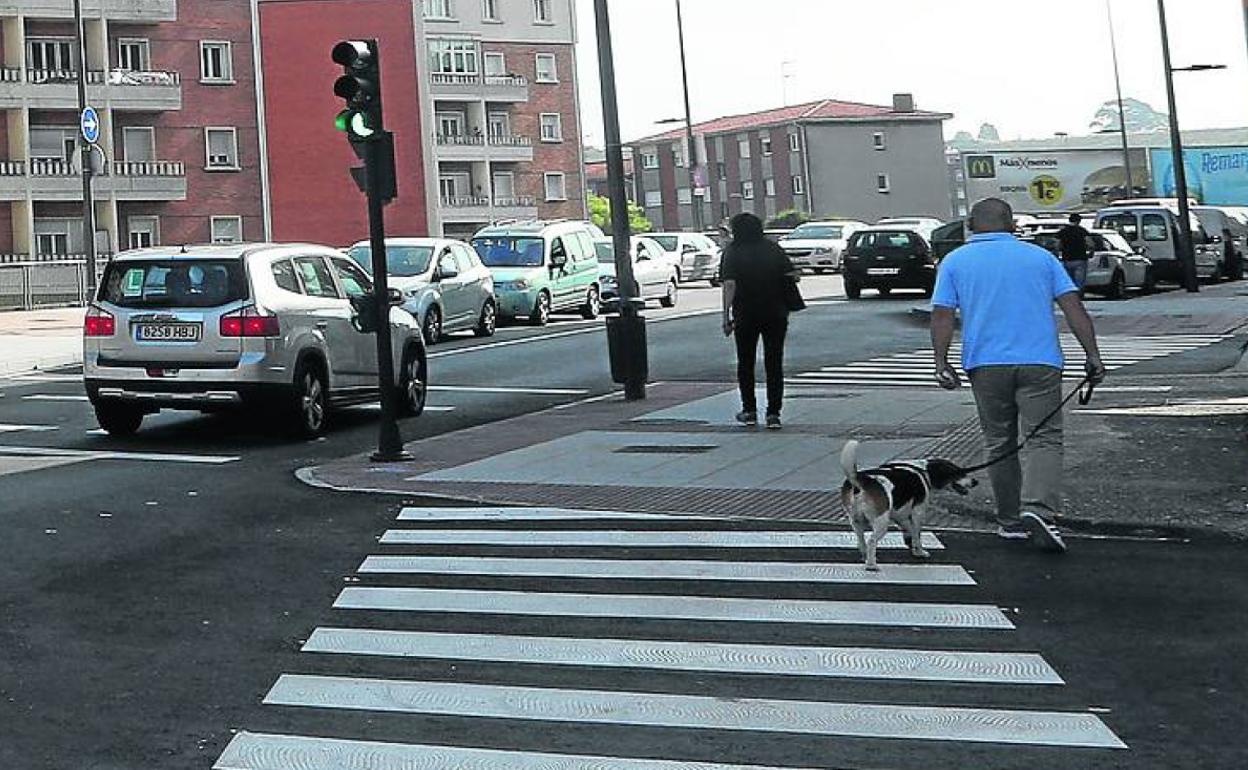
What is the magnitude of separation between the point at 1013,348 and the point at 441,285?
2059 cm

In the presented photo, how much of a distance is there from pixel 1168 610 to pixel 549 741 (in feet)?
10.6

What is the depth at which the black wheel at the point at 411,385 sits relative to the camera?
18391 mm

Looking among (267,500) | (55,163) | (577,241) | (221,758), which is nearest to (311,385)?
(267,500)

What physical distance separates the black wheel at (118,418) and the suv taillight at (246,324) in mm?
1359

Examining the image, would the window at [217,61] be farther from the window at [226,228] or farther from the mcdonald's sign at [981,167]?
the mcdonald's sign at [981,167]

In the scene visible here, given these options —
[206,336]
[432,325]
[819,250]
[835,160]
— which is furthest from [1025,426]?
[835,160]

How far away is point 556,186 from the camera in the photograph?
8469 cm

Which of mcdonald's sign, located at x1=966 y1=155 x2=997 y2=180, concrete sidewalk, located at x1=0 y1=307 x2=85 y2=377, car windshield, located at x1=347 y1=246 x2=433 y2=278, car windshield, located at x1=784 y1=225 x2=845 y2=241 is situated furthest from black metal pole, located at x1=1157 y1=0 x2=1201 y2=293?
concrete sidewalk, located at x1=0 y1=307 x2=85 y2=377

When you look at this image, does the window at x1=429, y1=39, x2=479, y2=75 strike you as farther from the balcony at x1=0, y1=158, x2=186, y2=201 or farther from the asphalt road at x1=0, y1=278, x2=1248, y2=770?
the asphalt road at x1=0, y1=278, x2=1248, y2=770

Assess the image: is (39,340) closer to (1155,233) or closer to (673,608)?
(1155,233)

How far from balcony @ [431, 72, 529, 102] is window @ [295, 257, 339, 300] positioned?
63.5 meters

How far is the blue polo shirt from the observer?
962cm

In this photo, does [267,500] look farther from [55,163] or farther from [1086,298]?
[55,163]

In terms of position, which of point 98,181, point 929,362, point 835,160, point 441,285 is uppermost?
point 835,160
